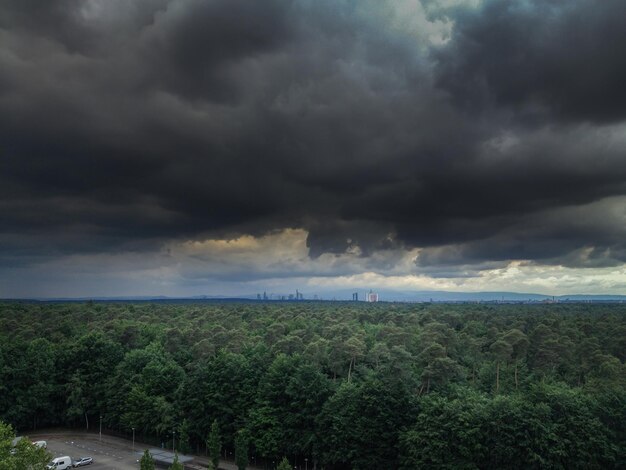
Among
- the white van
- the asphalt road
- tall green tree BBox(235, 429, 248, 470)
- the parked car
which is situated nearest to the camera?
tall green tree BBox(235, 429, 248, 470)

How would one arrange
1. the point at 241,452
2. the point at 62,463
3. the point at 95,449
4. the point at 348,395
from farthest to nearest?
the point at 95,449
the point at 62,463
the point at 241,452
the point at 348,395

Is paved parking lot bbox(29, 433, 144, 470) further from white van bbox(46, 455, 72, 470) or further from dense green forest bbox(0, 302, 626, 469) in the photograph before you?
dense green forest bbox(0, 302, 626, 469)

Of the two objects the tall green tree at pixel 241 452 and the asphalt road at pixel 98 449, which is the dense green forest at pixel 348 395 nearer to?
the tall green tree at pixel 241 452

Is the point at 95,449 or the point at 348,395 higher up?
the point at 348,395

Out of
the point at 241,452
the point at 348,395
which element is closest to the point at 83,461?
the point at 241,452

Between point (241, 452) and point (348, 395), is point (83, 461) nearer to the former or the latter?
point (241, 452)

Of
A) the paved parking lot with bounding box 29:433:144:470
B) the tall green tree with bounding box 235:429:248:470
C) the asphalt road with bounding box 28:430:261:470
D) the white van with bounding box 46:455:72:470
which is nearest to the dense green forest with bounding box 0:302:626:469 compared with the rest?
the tall green tree with bounding box 235:429:248:470

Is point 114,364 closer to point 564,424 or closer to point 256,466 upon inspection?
point 256,466

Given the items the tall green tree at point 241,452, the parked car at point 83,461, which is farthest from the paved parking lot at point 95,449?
the tall green tree at point 241,452
